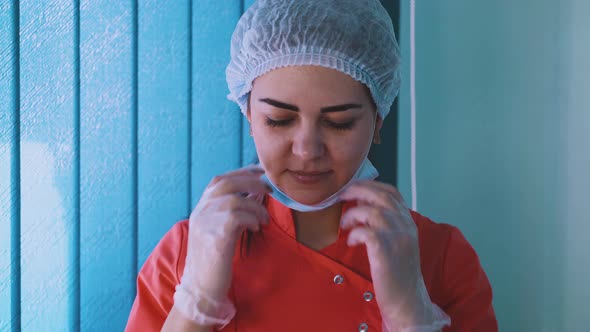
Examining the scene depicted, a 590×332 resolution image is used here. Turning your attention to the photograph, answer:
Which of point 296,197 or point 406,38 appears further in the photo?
point 406,38

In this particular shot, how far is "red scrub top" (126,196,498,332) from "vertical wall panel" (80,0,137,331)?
0.34m

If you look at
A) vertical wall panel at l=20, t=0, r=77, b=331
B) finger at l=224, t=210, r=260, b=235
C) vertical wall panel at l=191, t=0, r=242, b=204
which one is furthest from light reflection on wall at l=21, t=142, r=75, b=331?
finger at l=224, t=210, r=260, b=235

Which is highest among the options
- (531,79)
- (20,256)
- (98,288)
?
(531,79)

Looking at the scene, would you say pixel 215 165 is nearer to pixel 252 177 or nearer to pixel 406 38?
pixel 252 177

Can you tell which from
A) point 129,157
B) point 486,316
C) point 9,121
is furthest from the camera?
point 129,157

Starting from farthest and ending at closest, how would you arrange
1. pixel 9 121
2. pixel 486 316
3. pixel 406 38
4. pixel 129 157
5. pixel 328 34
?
pixel 406 38 → pixel 129 157 → pixel 9 121 → pixel 486 316 → pixel 328 34

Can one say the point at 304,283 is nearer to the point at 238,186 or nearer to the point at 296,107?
the point at 238,186

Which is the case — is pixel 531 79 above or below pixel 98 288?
above

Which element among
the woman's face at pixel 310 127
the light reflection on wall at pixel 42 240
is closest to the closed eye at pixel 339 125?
the woman's face at pixel 310 127

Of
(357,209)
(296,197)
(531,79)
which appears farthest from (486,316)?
(531,79)

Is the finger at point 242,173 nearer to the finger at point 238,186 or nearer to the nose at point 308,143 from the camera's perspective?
the finger at point 238,186

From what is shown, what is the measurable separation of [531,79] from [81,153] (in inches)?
48.6

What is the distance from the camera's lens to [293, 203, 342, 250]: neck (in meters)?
1.07

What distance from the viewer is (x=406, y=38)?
172 centimetres
